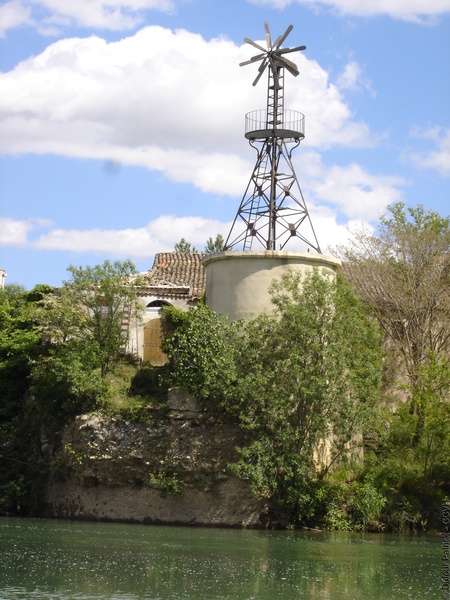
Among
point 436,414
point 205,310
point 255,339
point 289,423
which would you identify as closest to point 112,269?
point 205,310

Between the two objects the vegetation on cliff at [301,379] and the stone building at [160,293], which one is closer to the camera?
the vegetation on cliff at [301,379]

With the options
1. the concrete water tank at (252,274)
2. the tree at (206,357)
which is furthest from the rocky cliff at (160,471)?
the concrete water tank at (252,274)

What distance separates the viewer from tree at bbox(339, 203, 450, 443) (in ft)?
138

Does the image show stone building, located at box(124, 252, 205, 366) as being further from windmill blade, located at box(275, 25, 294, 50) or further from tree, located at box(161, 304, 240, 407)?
windmill blade, located at box(275, 25, 294, 50)

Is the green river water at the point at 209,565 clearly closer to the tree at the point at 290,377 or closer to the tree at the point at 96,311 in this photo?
the tree at the point at 290,377

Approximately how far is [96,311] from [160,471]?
6.57 meters

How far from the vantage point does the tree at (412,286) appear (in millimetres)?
42094

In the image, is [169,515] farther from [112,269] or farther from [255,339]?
[112,269]

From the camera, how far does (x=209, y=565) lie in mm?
25531

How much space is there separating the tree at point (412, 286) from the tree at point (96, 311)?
983 cm

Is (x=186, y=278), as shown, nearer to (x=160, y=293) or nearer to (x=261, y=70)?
(x=160, y=293)

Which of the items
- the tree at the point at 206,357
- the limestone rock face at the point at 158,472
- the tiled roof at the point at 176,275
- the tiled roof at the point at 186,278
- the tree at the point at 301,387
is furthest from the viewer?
the tiled roof at the point at 176,275

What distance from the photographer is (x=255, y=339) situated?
121 ft

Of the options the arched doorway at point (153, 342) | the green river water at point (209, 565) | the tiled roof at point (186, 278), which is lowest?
the green river water at point (209, 565)
